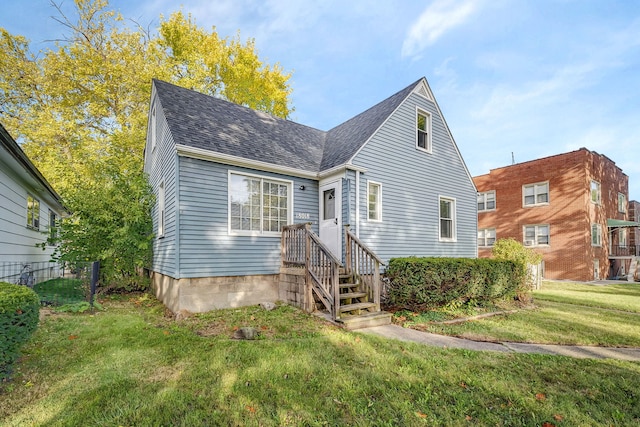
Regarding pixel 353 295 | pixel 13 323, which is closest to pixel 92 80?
pixel 13 323

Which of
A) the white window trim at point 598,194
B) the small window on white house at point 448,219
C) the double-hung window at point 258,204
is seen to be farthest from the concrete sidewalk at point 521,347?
the white window trim at point 598,194

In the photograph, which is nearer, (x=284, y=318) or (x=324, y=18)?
(x=284, y=318)

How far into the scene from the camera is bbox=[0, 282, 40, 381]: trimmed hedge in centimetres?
292

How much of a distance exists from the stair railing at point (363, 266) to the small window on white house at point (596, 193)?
17.8 m

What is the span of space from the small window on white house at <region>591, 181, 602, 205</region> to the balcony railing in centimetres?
383

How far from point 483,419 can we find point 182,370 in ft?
A: 10.6

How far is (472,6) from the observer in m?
9.65

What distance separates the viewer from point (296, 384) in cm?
326

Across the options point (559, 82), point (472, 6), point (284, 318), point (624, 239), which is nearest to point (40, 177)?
point (284, 318)

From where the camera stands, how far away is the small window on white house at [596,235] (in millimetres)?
16906

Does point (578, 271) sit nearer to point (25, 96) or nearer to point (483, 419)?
point (483, 419)

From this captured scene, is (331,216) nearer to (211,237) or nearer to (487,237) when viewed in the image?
(211,237)

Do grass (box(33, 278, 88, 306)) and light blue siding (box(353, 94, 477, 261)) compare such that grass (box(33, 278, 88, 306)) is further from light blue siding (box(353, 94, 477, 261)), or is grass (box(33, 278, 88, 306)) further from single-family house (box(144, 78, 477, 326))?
light blue siding (box(353, 94, 477, 261))

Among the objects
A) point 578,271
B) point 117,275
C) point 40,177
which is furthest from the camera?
point 578,271
